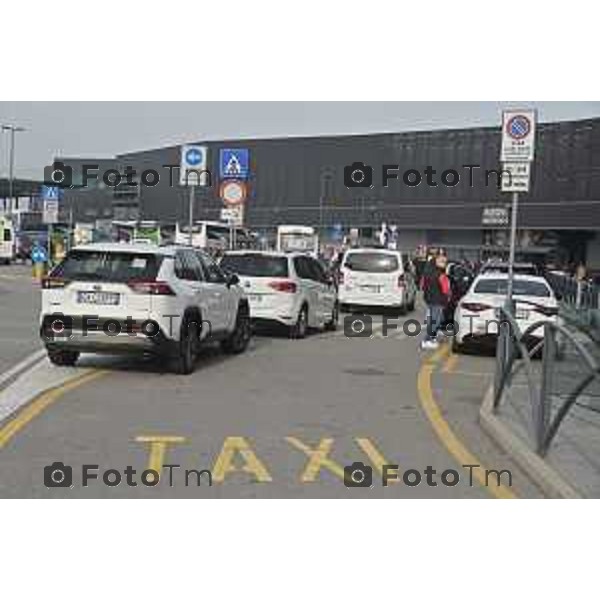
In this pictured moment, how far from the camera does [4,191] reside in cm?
12756

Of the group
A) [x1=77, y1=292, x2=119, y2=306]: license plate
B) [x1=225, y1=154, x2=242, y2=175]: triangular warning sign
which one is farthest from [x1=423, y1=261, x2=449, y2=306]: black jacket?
[x1=225, y1=154, x2=242, y2=175]: triangular warning sign

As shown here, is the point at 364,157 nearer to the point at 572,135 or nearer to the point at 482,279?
the point at 572,135

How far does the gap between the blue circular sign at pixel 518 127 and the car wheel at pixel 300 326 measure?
6564mm

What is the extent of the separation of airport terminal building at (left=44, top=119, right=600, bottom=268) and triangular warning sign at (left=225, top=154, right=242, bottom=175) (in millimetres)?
31586

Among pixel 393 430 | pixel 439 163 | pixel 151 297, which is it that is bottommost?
pixel 393 430

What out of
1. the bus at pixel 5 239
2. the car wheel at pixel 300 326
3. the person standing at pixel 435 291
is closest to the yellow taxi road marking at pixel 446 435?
the person standing at pixel 435 291

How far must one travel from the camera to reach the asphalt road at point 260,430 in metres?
7.78

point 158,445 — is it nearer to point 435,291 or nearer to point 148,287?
point 148,287

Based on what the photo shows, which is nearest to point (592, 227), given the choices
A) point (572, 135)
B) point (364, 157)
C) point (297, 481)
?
→ point (572, 135)

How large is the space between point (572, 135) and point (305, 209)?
28498 mm

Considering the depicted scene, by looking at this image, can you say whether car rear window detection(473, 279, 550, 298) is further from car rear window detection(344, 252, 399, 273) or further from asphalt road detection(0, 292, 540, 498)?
car rear window detection(344, 252, 399, 273)

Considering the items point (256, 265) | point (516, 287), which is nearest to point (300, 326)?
point (256, 265)

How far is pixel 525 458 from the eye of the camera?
28.8ft

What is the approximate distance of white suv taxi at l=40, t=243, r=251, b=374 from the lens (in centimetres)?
1308
